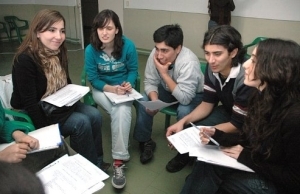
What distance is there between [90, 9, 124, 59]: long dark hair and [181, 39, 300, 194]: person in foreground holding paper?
1142 mm

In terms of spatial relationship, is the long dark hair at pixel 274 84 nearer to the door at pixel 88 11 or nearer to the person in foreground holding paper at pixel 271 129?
the person in foreground holding paper at pixel 271 129

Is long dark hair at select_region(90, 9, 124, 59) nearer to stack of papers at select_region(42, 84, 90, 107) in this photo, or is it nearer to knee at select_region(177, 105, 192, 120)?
stack of papers at select_region(42, 84, 90, 107)

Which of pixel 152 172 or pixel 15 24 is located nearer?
pixel 152 172

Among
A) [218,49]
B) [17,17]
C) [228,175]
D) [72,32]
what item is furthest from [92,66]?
[17,17]

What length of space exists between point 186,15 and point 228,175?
3.74 metres

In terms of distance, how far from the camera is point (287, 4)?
370 centimetres

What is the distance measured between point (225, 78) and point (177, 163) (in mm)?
793

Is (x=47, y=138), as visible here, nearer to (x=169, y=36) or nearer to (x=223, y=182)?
(x=223, y=182)

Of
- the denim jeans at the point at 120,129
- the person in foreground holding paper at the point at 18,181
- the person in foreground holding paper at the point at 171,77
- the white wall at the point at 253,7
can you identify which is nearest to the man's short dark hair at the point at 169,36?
the person in foreground holding paper at the point at 171,77

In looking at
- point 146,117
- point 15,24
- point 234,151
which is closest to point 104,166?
point 146,117

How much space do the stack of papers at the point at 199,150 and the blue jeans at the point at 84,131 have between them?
2.02 feet

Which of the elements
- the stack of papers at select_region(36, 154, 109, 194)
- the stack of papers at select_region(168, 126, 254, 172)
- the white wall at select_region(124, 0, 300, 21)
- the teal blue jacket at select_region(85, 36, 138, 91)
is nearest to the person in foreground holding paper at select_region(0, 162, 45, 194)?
the stack of papers at select_region(36, 154, 109, 194)

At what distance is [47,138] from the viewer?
1379 mm

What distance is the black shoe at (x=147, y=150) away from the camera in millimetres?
2060
